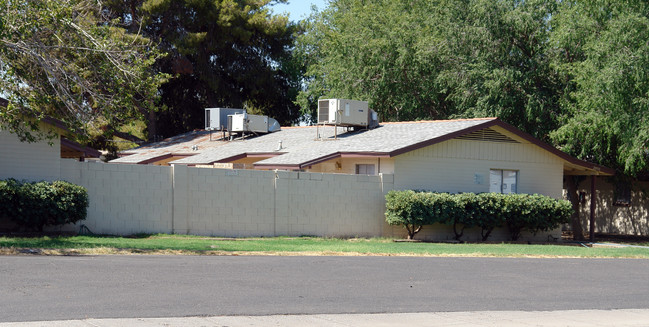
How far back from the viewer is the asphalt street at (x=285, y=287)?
390 inches

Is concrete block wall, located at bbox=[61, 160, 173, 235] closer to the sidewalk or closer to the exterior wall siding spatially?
the exterior wall siding

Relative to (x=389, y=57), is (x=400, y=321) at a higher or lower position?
lower

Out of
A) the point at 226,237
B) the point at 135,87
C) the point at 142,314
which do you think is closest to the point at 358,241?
the point at 226,237

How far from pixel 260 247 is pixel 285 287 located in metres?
7.51

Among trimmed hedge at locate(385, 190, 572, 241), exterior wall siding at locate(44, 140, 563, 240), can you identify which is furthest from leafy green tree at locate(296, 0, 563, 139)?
trimmed hedge at locate(385, 190, 572, 241)

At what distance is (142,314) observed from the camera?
366 inches

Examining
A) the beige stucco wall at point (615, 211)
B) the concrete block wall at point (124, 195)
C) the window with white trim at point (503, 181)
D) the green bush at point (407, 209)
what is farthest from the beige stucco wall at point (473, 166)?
the concrete block wall at point (124, 195)

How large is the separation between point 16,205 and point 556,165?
62.9 feet

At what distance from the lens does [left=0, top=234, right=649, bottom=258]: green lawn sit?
17203 mm

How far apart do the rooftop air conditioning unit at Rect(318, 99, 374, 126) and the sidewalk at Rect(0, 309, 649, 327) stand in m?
19.2

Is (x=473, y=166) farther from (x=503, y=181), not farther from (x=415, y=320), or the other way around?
(x=415, y=320)

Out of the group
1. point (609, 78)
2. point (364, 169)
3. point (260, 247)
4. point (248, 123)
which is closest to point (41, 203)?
point (260, 247)

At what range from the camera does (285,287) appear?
39.5 ft

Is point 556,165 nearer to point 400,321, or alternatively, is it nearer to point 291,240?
point 291,240
